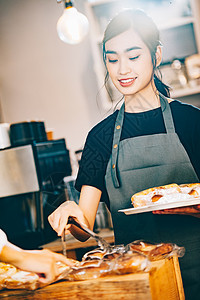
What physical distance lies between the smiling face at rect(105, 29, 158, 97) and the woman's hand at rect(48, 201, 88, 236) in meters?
0.47

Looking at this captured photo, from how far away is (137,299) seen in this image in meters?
0.87

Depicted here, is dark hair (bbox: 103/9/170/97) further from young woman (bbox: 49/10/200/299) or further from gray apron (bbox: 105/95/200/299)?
gray apron (bbox: 105/95/200/299)

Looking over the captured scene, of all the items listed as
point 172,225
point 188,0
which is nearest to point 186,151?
point 172,225

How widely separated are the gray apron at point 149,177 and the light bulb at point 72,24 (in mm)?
845

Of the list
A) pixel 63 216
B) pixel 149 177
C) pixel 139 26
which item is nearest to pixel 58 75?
pixel 139 26

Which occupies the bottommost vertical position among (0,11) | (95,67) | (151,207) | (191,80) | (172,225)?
(172,225)

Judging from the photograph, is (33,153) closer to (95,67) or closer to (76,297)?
(95,67)

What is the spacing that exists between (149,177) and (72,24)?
1.06m

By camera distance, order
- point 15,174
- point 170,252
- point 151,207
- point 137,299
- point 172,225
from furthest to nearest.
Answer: point 15,174 < point 172,225 < point 151,207 < point 170,252 < point 137,299

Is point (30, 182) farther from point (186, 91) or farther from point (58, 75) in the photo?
point (186, 91)

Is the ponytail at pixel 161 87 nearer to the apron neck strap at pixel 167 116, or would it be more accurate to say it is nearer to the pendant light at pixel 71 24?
the apron neck strap at pixel 167 116

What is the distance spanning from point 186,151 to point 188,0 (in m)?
1.86

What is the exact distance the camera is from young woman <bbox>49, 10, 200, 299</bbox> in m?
1.39

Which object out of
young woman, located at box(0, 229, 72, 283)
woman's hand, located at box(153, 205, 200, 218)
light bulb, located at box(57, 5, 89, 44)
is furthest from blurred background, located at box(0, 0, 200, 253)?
young woman, located at box(0, 229, 72, 283)
